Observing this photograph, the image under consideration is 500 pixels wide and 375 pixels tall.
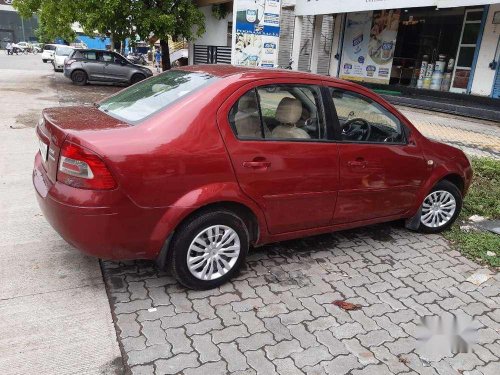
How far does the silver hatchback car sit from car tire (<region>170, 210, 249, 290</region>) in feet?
56.7

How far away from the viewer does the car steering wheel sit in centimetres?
397

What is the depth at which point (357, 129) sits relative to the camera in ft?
13.4

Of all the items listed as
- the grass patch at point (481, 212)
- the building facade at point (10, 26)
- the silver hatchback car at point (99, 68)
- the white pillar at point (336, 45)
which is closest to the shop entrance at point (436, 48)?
the white pillar at point (336, 45)

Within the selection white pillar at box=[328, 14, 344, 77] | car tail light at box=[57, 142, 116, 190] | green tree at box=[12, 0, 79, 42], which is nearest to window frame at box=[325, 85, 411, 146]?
car tail light at box=[57, 142, 116, 190]

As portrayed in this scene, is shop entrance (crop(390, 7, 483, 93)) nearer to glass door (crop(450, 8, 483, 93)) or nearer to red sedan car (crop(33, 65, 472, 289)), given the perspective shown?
glass door (crop(450, 8, 483, 93))

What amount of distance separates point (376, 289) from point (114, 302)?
2051 millimetres

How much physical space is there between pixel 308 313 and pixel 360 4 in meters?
13.4

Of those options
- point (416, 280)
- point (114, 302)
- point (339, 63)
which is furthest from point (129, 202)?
point (339, 63)

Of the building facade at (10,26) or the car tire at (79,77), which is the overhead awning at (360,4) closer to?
the car tire at (79,77)

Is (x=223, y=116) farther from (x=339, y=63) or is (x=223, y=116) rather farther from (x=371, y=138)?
(x=339, y=63)

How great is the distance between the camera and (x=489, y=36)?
13.1 m

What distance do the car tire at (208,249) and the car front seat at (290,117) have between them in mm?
848

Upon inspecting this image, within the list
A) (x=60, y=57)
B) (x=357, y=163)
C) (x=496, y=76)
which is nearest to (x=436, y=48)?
(x=496, y=76)

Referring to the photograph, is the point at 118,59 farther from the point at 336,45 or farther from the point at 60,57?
the point at 336,45
